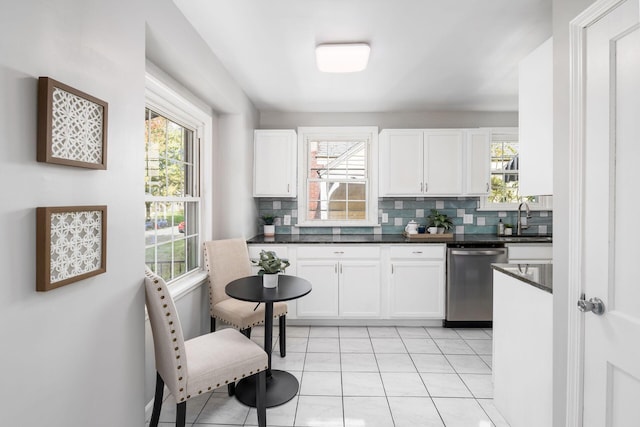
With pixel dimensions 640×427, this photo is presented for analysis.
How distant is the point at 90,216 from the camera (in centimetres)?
127

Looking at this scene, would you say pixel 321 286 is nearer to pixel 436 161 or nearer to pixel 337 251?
pixel 337 251

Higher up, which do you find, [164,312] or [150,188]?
[150,188]

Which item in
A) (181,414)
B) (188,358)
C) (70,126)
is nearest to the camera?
(70,126)

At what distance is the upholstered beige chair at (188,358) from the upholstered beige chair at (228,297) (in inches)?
20.7

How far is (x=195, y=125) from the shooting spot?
9.92ft

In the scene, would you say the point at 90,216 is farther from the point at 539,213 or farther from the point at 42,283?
the point at 539,213

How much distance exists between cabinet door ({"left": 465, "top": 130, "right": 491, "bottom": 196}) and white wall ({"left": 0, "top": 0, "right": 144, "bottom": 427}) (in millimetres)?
3426

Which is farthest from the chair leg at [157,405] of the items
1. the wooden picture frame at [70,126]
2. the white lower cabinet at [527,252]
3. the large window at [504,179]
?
the large window at [504,179]

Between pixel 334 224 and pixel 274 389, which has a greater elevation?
pixel 334 224

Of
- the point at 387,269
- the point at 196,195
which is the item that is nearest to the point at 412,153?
the point at 387,269

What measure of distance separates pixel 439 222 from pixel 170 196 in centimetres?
299

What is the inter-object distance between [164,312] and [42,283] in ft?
1.98

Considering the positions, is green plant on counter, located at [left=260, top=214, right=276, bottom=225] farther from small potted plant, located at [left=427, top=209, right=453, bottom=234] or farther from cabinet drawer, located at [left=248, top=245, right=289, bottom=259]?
small potted plant, located at [left=427, top=209, right=453, bottom=234]

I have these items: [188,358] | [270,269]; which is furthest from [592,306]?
[188,358]
